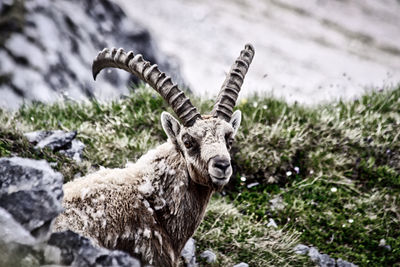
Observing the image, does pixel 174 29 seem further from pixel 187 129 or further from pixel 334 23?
pixel 187 129

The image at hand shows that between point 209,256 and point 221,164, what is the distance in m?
2.21

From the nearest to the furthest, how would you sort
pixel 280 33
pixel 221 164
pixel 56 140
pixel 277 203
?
pixel 221 164, pixel 56 140, pixel 277 203, pixel 280 33

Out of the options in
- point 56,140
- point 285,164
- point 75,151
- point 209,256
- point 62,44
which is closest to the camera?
point 209,256

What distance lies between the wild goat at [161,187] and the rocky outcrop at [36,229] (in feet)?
3.13

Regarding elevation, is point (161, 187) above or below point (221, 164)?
below

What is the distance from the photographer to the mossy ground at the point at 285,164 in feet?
23.2

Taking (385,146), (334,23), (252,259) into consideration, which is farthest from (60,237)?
(334,23)

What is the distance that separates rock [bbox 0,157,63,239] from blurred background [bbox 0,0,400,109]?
694 cm

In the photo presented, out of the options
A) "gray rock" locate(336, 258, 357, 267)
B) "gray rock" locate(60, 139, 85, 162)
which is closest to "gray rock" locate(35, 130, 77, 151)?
"gray rock" locate(60, 139, 85, 162)

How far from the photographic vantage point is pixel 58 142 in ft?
24.4

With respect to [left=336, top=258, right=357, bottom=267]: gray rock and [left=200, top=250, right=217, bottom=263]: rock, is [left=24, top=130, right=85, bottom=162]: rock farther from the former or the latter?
[left=336, top=258, right=357, bottom=267]: gray rock

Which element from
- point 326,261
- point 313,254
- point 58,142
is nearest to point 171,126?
point 58,142

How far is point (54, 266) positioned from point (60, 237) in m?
0.30

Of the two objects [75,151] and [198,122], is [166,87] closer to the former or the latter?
[198,122]
